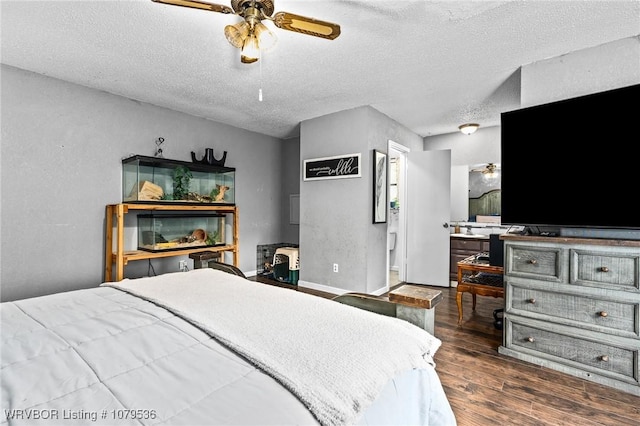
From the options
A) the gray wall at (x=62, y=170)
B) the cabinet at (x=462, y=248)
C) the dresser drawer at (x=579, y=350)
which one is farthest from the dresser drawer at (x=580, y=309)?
the gray wall at (x=62, y=170)

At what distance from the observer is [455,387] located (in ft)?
6.32

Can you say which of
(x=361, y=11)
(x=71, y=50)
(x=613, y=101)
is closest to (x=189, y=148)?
(x=71, y=50)

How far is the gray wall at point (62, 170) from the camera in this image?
9.29 feet

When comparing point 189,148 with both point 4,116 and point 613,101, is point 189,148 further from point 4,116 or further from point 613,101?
point 613,101

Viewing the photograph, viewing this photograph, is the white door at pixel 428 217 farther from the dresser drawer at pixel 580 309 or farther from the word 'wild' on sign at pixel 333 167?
the dresser drawer at pixel 580 309

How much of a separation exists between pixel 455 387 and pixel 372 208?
7.50 feet

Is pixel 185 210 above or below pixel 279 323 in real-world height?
above

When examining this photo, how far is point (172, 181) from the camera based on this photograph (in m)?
3.74

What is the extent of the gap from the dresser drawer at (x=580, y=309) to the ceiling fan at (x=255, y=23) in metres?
2.34

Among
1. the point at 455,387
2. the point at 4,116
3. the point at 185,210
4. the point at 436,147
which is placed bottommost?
the point at 455,387

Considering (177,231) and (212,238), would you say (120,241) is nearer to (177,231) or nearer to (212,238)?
(177,231)

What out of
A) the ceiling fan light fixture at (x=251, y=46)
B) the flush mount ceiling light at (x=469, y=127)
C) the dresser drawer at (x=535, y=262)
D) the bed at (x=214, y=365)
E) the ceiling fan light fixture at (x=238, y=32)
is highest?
the flush mount ceiling light at (x=469, y=127)

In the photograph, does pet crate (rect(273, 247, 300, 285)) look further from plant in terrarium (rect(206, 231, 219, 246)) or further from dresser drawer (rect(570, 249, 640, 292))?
dresser drawer (rect(570, 249, 640, 292))

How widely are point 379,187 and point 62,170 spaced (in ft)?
11.9
